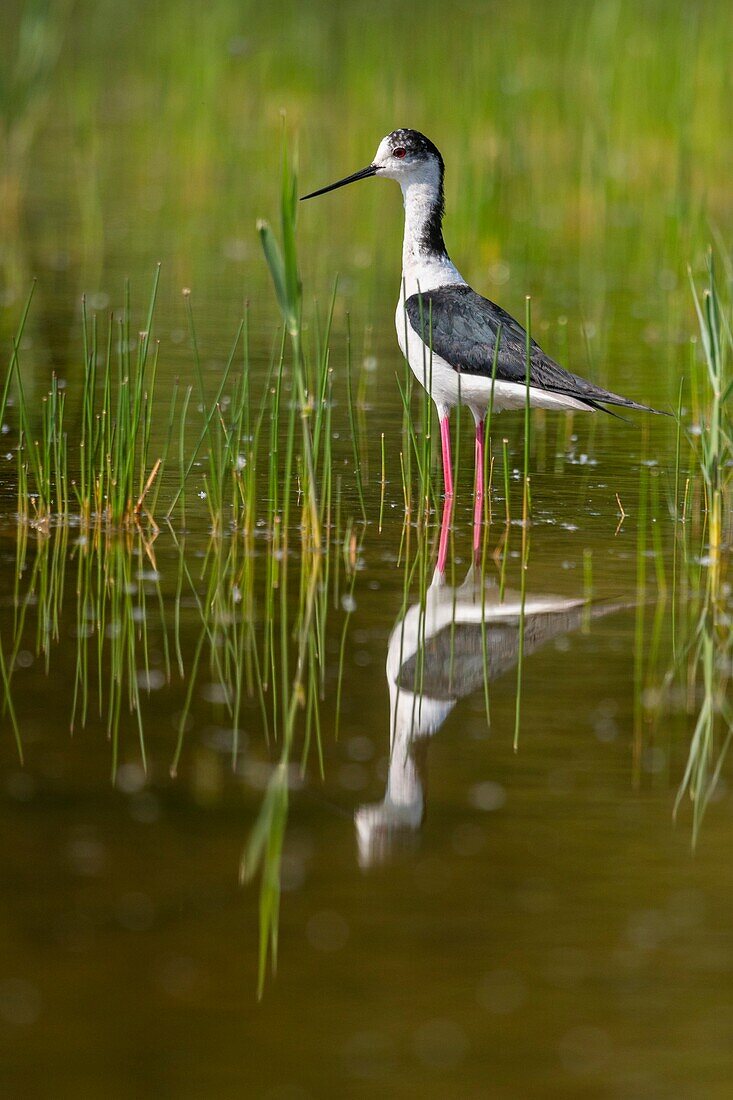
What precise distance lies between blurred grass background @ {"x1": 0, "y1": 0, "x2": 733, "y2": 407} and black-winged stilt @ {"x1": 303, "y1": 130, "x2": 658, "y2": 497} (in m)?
2.24

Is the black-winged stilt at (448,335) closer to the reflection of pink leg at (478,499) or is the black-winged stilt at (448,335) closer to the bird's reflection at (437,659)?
the reflection of pink leg at (478,499)

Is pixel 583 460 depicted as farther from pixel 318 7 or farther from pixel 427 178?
pixel 318 7

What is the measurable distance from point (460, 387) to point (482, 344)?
0.69 feet

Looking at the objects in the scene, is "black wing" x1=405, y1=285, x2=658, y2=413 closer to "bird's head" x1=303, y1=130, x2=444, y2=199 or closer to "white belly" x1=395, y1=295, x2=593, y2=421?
"white belly" x1=395, y1=295, x2=593, y2=421

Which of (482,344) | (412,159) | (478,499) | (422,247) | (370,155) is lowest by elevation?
(478,499)

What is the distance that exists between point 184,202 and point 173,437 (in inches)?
337

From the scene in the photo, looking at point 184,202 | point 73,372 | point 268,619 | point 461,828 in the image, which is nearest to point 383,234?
point 184,202

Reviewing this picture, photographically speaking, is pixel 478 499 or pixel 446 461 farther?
pixel 446 461

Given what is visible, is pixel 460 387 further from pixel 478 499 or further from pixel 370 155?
pixel 370 155

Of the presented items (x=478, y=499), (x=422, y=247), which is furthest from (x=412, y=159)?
(x=478, y=499)

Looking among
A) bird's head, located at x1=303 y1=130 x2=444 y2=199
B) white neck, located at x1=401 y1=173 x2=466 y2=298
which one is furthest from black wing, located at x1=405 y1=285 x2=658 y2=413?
bird's head, located at x1=303 y1=130 x2=444 y2=199

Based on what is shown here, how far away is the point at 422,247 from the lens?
27.9 feet

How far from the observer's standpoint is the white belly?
7758 mm

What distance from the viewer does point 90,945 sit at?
12.4 ft
